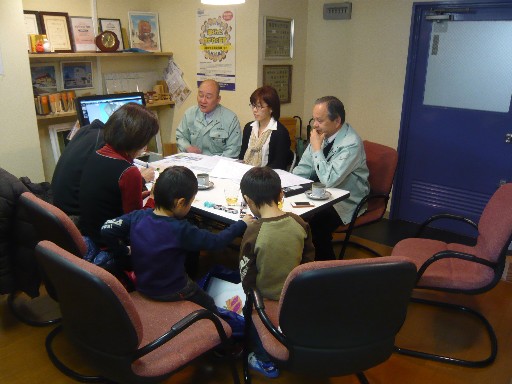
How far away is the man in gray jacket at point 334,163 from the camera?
8.73 ft

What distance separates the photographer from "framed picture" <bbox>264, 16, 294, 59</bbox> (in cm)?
374

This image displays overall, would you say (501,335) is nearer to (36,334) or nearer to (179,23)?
(36,334)

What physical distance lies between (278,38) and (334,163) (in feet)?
5.51

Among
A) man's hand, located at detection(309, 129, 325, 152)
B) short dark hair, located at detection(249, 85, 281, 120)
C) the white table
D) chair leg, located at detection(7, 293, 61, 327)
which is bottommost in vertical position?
chair leg, located at detection(7, 293, 61, 327)

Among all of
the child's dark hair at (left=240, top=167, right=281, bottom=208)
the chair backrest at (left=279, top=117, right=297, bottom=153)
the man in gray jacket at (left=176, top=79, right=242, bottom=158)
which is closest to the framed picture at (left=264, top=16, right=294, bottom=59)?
the chair backrest at (left=279, top=117, right=297, bottom=153)

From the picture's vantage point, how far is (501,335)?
2445 millimetres

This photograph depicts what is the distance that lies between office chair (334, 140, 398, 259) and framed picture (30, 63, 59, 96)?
99.1 inches

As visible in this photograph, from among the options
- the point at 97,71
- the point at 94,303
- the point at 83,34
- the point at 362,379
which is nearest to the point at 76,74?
the point at 97,71

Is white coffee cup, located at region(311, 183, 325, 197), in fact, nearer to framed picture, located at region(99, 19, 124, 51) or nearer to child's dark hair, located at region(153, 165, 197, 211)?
child's dark hair, located at region(153, 165, 197, 211)

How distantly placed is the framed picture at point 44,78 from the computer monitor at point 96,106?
0.62m

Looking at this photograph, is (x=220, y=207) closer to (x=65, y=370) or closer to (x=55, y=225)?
(x=55, y=225)

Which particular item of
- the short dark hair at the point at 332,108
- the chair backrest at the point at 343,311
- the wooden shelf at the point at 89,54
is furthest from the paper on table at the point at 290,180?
the wooden shelf at the point at 89,54

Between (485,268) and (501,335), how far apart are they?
0.52 metres

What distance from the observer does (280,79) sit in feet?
13.0
